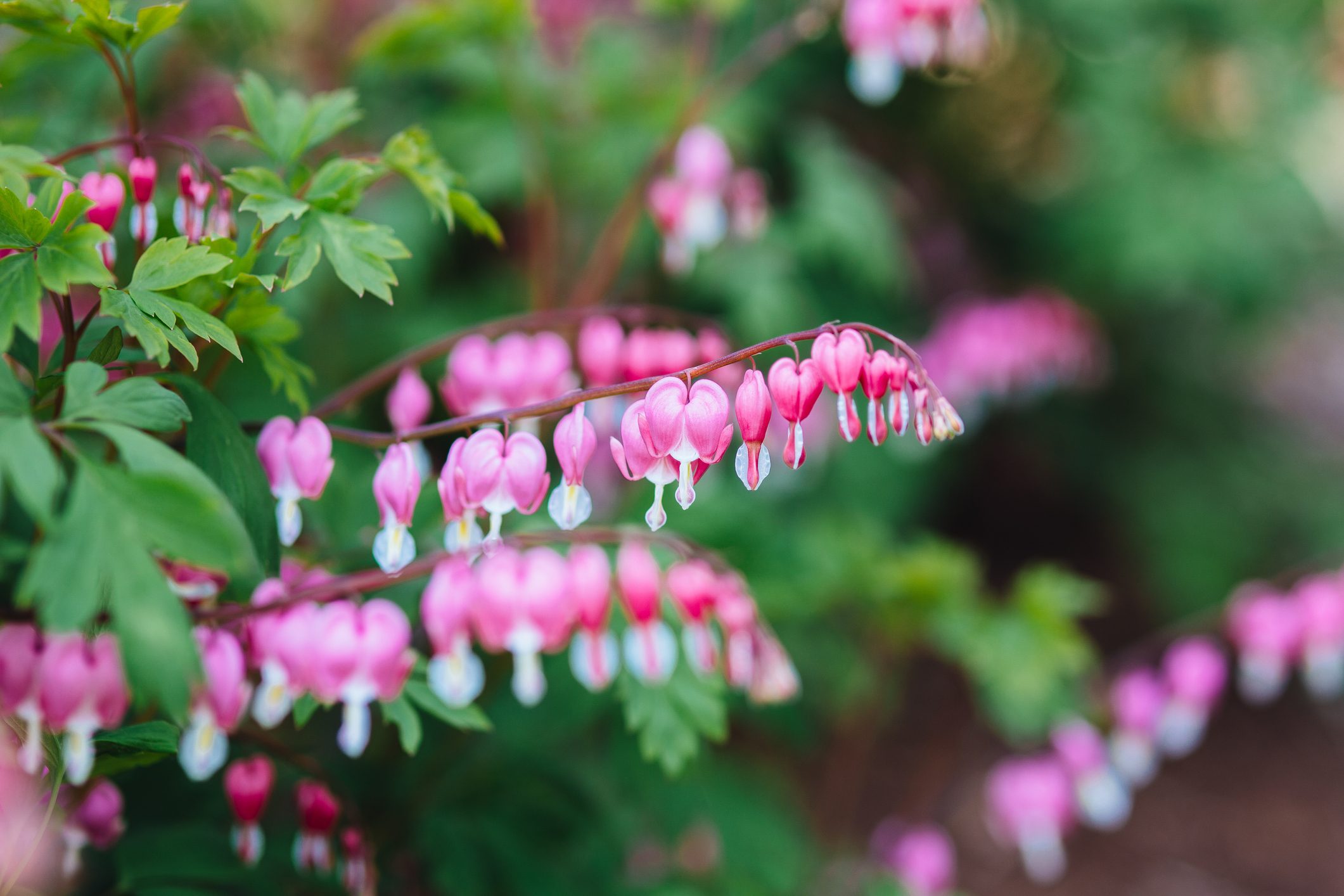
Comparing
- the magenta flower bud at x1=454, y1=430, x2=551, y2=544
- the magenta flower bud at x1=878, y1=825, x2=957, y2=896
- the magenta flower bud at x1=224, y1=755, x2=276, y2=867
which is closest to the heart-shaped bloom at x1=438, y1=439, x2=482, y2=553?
the magenta flower bud at x1=454, y1=430, x2=551, y2=544

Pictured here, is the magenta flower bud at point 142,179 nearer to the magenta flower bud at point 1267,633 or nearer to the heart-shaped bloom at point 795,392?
the heart-shaped bloom at point 795,392

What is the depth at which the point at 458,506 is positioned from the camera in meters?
0.77

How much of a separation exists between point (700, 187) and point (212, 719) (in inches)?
35.2

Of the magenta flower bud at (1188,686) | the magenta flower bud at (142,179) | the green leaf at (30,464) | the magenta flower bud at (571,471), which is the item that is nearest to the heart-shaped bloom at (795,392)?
the magenta flower bud at (571,471)

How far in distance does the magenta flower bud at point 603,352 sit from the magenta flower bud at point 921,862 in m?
1.15

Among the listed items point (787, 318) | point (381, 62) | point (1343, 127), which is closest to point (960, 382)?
point (787, 318)

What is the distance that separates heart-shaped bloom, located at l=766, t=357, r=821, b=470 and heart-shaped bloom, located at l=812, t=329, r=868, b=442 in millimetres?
10

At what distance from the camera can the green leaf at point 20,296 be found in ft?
2.06

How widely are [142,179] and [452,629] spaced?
493 mm

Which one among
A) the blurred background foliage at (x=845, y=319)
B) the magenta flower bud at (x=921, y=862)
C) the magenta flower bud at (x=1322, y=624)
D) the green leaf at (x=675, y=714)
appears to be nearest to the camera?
the green leaf at (x=675, y=714)

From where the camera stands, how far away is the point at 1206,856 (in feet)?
8.50

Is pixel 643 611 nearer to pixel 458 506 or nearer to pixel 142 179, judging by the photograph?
pixel 458 506

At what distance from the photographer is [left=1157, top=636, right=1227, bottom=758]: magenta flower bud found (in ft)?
5.15

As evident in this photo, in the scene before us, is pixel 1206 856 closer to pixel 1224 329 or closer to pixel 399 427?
pixel 1224 329
